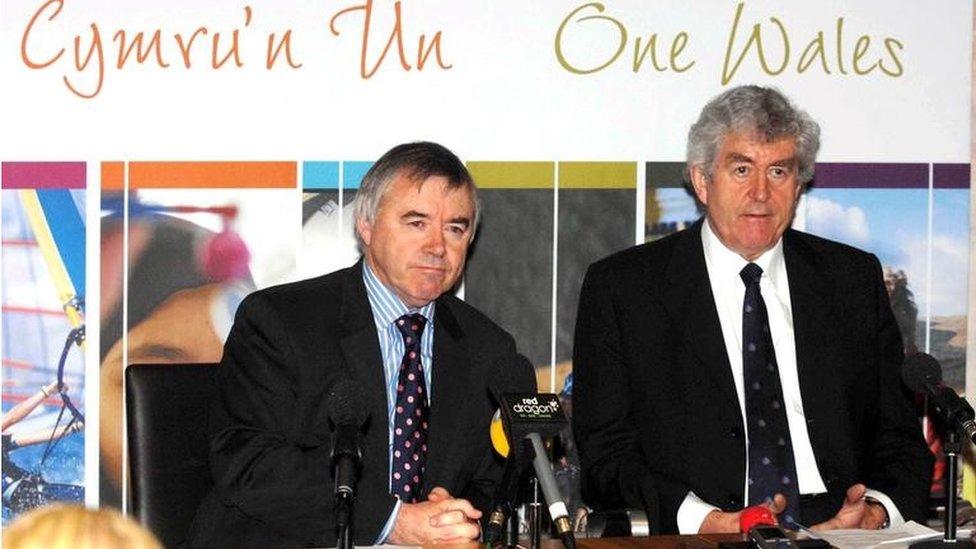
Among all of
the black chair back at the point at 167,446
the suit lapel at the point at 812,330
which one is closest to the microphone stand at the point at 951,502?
the suit lapel at the point at 812,330

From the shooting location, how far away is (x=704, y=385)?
13.3ft

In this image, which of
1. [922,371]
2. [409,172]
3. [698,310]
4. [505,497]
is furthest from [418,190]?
[922,371]

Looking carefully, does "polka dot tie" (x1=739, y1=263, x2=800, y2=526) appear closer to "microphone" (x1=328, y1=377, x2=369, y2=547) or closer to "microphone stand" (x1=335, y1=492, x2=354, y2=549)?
"microphone" (x1=328, y1=377, x2=369, y2=547)

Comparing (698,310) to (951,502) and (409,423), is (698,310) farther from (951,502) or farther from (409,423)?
(951,502)

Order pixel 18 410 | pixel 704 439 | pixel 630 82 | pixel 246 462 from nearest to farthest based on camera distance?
pixel 246 462
pixel 704 439
pixel 18 410
pixel 630 82

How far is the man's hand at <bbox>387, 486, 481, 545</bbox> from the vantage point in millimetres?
3254

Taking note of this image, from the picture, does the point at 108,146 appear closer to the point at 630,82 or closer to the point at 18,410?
the point at 18,410

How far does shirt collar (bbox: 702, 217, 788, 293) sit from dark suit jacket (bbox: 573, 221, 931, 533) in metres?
0.03

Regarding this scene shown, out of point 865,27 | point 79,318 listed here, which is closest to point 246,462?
point 79,318

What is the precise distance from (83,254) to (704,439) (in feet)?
6.27

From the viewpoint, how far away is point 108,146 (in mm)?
4273

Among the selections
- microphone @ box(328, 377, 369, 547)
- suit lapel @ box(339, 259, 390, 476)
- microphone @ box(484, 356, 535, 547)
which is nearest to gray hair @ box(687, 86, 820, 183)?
suit lapel @ box(339, 259, 390, 476)

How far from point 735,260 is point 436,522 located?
1.36 metres

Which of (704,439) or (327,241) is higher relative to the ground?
(327,241)
